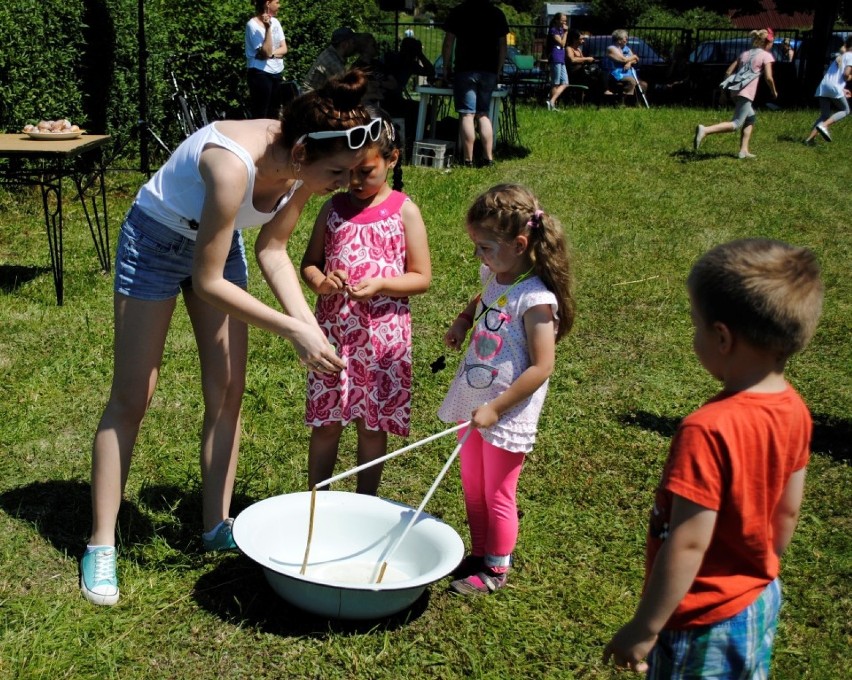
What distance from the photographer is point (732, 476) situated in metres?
1.65

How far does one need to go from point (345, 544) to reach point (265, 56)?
783cm

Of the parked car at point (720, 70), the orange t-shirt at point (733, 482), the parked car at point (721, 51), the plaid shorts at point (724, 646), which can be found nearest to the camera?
the orange t-shirt at point (733, 482)

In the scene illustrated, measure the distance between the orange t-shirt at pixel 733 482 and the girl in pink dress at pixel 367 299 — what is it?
1.47m

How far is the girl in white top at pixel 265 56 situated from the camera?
970cm

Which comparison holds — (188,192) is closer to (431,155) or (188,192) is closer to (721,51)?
(431,155)

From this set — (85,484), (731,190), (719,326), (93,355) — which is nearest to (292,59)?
(731,190)

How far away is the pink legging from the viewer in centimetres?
292

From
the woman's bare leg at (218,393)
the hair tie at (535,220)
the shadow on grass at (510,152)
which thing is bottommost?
the shadow on grass at (510,152)

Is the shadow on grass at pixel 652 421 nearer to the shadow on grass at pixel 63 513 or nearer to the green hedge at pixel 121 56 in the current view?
the shadow on grass at pixel 63 513

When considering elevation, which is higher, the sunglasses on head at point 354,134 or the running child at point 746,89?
the sunglasses on head at point 354,134

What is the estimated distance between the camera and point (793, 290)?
1677mm

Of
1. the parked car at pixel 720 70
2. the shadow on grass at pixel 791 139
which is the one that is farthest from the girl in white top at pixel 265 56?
the parked car at pixel 720 70

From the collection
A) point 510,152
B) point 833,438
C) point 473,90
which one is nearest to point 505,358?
point 833,438

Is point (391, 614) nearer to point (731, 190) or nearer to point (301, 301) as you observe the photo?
point (301, 301)
